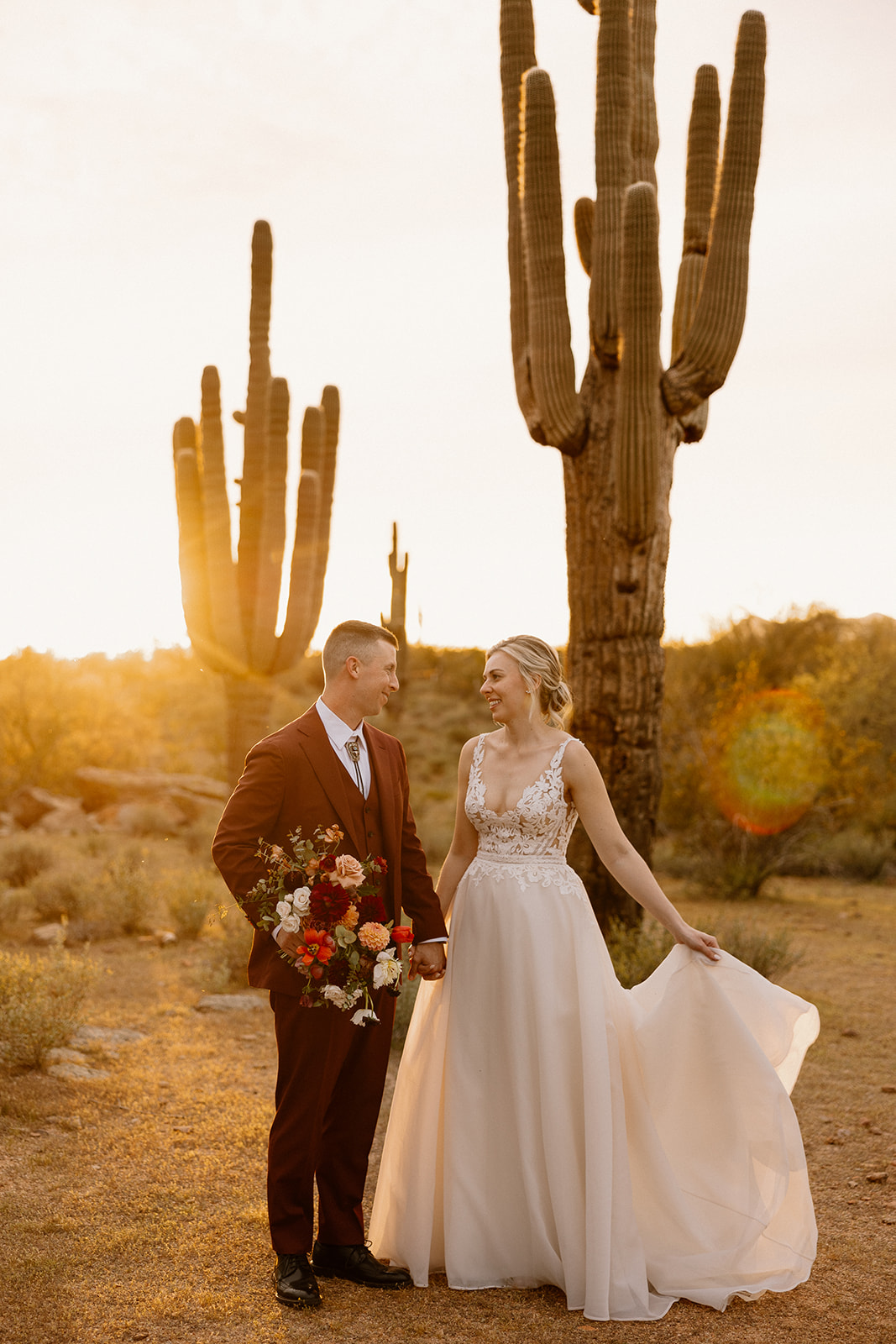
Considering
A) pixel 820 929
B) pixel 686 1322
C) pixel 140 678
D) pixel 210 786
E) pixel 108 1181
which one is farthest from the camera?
pixel 140 678

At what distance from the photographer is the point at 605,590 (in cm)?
737

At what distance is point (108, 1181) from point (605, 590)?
458 cm

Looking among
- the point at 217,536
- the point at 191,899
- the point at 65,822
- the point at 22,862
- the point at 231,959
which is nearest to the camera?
the point at 231,959

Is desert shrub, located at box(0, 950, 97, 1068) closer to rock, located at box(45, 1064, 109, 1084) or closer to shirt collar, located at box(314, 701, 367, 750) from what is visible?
rock, located at box(45, 1064, 109, 1084)

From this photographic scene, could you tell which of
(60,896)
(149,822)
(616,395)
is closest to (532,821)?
(616,395)

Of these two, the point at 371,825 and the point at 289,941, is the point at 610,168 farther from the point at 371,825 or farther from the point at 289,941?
the point at 289,941

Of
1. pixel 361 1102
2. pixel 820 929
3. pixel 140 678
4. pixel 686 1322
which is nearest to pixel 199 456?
pixel 820 929

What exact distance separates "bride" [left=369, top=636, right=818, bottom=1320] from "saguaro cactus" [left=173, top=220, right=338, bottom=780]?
7.42m

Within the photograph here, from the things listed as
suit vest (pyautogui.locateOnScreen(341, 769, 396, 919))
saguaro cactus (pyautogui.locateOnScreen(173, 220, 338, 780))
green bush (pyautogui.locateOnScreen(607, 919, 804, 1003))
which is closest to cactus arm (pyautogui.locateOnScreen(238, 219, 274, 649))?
saguaro cactus (pyautogui.locateOnScreen(173, 220, 338, 780))

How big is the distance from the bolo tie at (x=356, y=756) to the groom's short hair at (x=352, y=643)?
0.24m

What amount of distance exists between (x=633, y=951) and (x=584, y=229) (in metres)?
5.34

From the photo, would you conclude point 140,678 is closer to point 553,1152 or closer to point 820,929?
point 820,929

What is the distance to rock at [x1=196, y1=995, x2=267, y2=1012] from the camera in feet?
26.2

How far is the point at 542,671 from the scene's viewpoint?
13.4 ft
